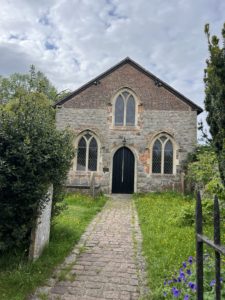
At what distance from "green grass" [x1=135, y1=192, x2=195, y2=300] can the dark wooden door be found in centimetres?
550

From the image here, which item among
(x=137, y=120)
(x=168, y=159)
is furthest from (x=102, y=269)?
(x=137, y=120)

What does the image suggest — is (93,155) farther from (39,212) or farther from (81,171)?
(39,212)

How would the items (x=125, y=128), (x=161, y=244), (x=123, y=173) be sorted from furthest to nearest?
(x=123, y=173), (x=125, y=128), (x=161, y=244)

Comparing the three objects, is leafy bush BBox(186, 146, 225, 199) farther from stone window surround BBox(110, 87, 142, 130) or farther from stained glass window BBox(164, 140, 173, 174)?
stone window surround BBox(110, 87, 142, 130)

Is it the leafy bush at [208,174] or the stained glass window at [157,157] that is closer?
the leafy bush at [208,174]

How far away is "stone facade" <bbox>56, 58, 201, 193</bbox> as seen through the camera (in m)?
15.2

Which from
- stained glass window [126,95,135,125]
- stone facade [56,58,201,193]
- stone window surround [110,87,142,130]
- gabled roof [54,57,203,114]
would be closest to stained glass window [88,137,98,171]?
stone facade [56,58,201,193]

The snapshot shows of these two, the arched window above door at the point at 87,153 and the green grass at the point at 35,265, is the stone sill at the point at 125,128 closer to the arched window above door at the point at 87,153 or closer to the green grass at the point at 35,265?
the arched window above door at the point at 87,153

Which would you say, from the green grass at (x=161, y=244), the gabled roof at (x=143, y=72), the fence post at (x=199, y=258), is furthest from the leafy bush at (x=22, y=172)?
the gabled roof at (x=143, y=72)

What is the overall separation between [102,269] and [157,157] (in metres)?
11.1

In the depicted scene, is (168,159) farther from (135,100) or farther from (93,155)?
(93,155)

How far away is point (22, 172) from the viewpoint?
4602mm

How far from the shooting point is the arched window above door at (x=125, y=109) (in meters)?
15.6

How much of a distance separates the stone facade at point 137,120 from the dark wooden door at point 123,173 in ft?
1.09
